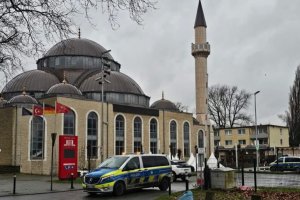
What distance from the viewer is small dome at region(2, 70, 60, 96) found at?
202ft

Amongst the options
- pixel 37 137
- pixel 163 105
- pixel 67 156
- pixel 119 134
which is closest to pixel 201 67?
pixel 163 105

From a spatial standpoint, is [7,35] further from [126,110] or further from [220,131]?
[220,131]

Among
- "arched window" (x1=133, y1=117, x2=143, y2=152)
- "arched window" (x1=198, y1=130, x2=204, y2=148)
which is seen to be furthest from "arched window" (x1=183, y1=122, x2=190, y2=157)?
"arched window" (x1=133, y1=117, x2=143, y2=152)

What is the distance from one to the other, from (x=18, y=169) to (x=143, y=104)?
923 inches

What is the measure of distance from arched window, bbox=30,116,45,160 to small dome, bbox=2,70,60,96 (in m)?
15.5

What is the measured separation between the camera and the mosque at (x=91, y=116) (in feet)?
152

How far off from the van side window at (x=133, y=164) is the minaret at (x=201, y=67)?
49.1 meters

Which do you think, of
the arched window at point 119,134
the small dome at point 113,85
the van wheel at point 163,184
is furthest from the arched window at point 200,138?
the van wheel at point 163,184

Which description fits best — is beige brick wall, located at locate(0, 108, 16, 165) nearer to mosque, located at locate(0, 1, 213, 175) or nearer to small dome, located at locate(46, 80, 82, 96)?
mosque, located at locate(0, 1, 213, 175)

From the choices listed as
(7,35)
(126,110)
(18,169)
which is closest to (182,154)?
(126,110)

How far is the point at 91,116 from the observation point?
50281mm

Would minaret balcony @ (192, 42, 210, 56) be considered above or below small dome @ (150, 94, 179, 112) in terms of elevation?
above

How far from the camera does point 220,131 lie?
89.4 metres

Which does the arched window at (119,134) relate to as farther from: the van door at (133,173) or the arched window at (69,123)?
the van door at (133,173)
